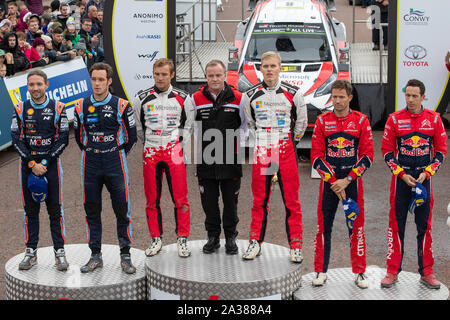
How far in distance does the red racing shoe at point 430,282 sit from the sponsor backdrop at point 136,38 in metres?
7.91

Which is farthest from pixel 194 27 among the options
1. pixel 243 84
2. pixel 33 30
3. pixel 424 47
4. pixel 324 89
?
pixel 424 47

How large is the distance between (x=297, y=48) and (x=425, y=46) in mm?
2433

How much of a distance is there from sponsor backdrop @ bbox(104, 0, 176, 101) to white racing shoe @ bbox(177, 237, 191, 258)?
22.6 ft

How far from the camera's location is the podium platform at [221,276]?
699 cm

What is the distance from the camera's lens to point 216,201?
7.95 metres

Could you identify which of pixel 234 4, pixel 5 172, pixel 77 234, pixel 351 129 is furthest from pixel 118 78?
pixel 234 4

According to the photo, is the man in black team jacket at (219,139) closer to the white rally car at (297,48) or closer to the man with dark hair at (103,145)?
the man with dark hair at (103,145)

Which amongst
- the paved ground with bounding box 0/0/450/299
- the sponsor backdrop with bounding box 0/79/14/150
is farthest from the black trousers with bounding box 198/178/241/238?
the sponsor backdrop with bounding box 0/79/14/150

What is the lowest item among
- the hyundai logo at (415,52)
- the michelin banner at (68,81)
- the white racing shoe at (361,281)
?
the white racing shoe at (361,281)

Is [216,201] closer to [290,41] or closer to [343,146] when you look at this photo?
[343,146]

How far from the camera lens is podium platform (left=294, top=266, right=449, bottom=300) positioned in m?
7.26

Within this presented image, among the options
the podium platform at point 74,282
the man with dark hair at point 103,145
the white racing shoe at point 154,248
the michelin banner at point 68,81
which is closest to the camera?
the podium platform at point 74,282

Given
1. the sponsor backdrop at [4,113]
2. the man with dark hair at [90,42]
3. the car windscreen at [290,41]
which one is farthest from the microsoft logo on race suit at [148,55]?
the man with dark hair at [90,42]

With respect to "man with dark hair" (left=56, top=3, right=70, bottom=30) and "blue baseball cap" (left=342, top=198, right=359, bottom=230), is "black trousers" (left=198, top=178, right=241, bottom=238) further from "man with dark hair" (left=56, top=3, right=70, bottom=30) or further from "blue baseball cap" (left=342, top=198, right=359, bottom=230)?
"man with dark hair" (left=56, top=3, right=70, bottom=30)
